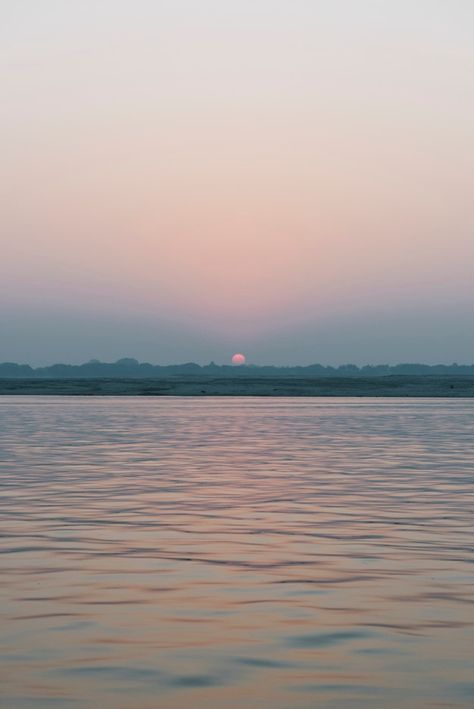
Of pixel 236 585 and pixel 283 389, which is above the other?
pixel 283 389

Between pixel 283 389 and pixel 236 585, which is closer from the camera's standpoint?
pixel 236 585

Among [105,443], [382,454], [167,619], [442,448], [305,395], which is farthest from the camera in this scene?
[305,395]

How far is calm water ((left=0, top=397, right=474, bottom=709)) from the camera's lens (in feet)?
31.3

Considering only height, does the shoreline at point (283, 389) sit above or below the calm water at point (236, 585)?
above

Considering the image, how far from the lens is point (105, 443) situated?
4019 cm

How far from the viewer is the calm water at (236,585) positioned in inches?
376

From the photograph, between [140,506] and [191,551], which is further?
[140,506]

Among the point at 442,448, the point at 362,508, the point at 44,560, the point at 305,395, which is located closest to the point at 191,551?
the point at 44,560

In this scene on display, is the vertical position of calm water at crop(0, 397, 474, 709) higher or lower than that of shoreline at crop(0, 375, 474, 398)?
lower

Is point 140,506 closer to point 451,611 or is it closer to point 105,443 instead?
point 451,611

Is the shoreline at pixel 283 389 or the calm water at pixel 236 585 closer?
the calm water at pixel 236 585

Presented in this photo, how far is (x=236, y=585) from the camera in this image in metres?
13.9

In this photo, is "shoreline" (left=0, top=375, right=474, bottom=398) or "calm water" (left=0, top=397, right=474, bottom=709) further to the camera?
"shoreline" (left=0, top=375, right=474, bottom=398)

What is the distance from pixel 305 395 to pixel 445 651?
107281 mm
